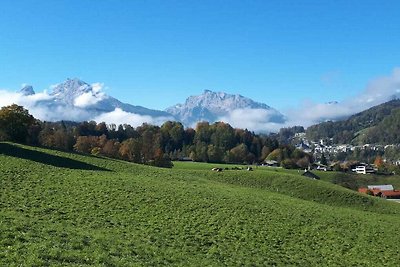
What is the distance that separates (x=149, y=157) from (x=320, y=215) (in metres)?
89.4

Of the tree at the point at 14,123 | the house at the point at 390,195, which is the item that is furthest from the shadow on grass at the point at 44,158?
the house at the point at 390,195

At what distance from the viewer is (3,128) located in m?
76.6

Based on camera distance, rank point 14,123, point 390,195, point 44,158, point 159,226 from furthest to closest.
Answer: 1. point 390,195
2. point 14,123
3. point 44,158
4. point 159,226

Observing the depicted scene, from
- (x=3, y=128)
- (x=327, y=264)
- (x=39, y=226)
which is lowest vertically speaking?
(x=327, y=264)

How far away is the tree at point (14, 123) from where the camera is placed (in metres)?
76.7

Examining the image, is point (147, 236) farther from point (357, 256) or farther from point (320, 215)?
point (320, 215)

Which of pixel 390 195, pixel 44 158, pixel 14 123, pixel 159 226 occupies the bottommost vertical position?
pixel 390 195

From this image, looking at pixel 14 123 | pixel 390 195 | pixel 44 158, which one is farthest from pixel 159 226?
pixel 390 195

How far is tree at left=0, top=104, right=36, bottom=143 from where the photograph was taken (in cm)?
7669

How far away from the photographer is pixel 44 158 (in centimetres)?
5856

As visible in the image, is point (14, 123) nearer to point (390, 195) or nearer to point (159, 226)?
point (159, 226)

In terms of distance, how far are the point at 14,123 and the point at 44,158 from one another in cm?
2303

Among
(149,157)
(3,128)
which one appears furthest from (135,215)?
(149,157)

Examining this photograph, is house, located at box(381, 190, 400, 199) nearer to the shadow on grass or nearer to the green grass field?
the green grass field
